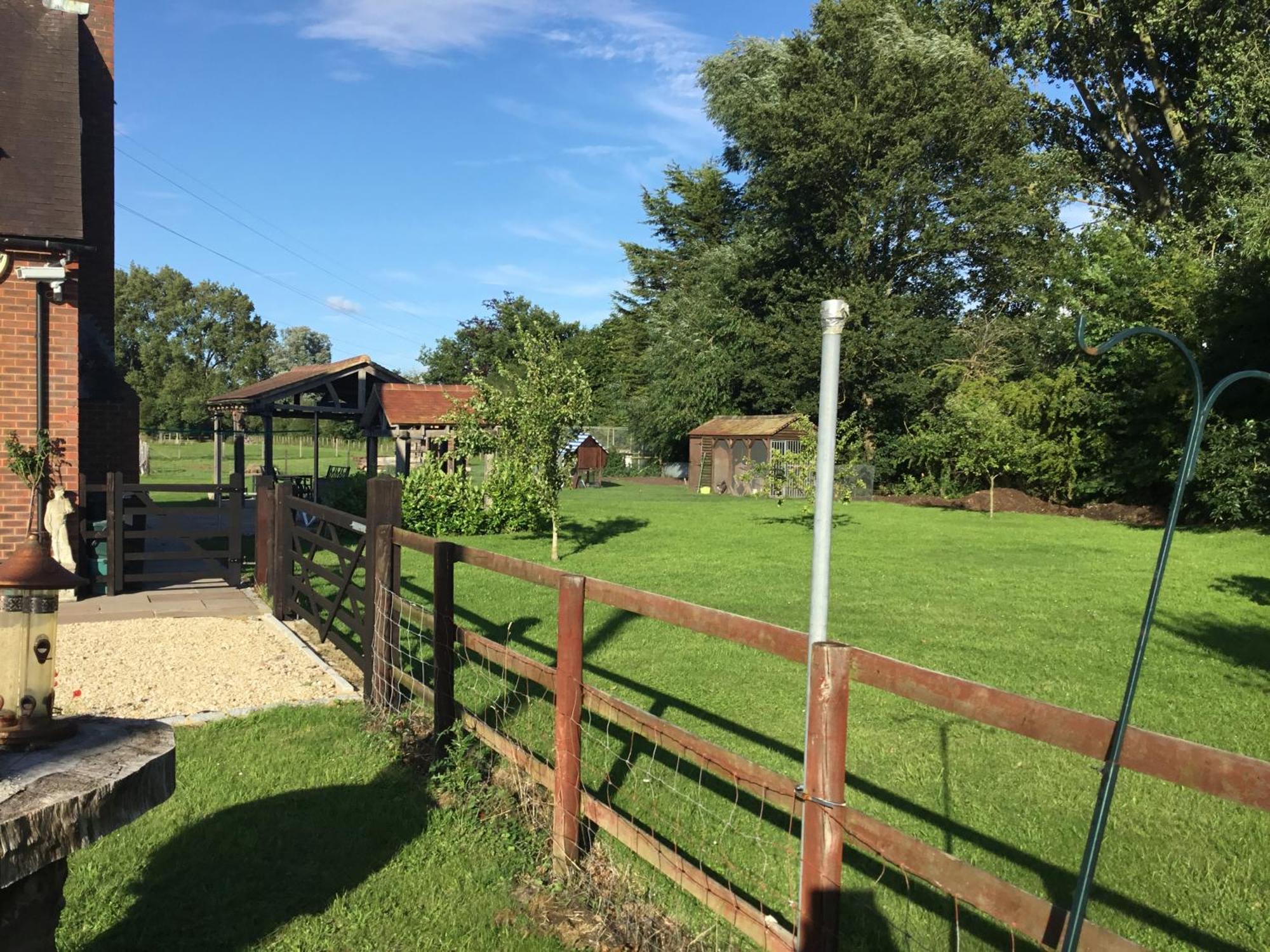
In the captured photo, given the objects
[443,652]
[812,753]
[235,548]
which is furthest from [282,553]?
[812,753]

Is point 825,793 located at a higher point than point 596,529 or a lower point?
higher

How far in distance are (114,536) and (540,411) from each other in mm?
6578

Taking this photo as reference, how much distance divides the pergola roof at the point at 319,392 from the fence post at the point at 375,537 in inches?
543

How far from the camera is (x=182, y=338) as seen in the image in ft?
254

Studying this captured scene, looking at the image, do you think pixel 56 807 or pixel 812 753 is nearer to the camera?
pixel 56 807

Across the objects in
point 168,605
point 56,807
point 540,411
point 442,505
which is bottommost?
point 168,605

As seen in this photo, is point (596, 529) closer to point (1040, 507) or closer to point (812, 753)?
point (1040, 507)

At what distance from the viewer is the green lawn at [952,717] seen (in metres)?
3.93

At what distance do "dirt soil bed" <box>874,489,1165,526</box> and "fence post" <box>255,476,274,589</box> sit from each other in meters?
21.8

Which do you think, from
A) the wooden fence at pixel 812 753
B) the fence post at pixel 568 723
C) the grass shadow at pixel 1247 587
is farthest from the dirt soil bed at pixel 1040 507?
the fence post at pixel 568 723

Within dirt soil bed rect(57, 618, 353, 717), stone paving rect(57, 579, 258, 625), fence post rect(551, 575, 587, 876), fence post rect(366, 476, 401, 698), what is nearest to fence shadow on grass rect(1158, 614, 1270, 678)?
fence post rect(551, 575, 587, 876)

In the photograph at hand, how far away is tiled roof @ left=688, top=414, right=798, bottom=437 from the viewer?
36375mm

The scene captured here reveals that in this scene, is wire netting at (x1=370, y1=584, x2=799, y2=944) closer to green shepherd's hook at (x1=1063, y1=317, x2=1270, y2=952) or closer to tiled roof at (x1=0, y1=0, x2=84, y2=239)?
green shepherd's hook at (x1=1063, y1=317, x2=1270, y2=952)

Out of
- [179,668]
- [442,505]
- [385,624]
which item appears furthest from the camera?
[442,505]
